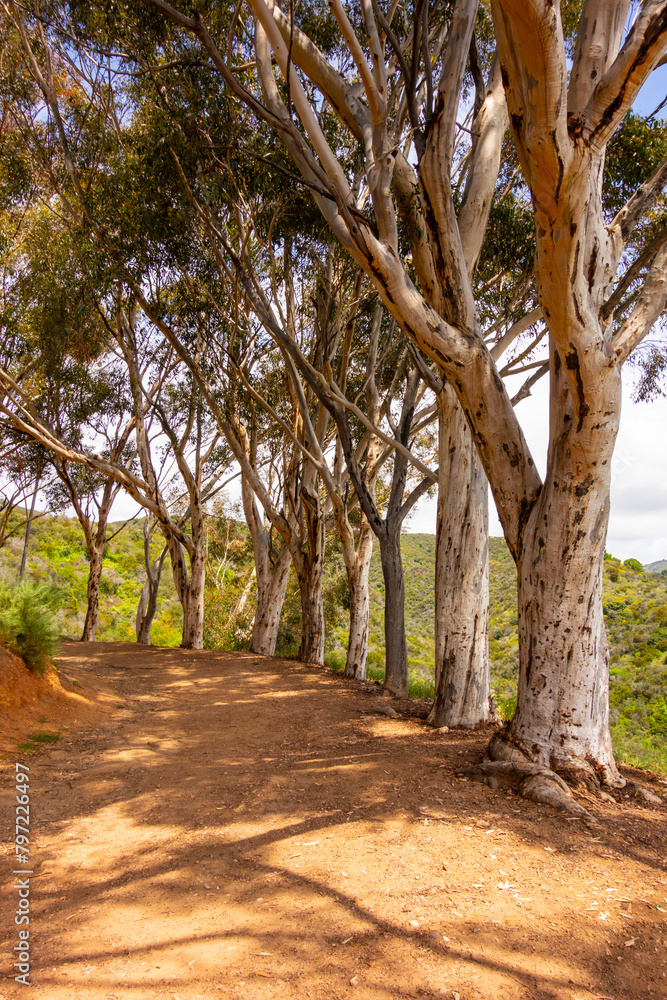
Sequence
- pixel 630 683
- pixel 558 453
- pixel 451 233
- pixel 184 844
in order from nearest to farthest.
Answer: pixel 184 844 → pixel 558 453 → pixel 451 233 → pixel 630 683

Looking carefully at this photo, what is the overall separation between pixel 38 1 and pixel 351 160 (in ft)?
15.6

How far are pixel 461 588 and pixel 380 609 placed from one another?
→ 16.6 m

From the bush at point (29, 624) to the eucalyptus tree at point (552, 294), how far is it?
13.6 feet

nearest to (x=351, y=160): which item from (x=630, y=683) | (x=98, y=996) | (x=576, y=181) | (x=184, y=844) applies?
(x=576, y=181)

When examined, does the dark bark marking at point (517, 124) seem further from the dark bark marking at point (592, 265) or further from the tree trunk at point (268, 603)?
the tree trunk at point (268, 603)

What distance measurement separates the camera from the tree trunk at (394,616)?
7.52 m

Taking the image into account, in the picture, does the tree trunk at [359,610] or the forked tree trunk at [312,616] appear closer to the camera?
the tree trunk at [359,610]

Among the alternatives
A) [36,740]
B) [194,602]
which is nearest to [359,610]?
[194,602]

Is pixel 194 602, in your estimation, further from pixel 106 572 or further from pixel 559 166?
pixel 106 572

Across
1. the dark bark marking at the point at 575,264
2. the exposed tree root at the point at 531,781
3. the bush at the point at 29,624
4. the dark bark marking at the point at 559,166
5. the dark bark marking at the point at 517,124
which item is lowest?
the exposed tree root at the point at 531,781

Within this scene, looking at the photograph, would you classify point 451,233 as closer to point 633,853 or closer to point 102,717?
point 633,853

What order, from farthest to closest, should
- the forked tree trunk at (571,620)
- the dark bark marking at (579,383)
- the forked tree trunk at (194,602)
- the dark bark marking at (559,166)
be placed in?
the forked tree trunk at (194,602)
the forked tree trunk at (571,620)
the dark bark marking at (579,383)
the dark bark marking at (559,166)

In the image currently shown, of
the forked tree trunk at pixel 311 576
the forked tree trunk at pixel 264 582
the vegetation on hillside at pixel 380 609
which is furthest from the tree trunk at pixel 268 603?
the vegetation on hillside at pixel 380 609

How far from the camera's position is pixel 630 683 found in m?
15.4
